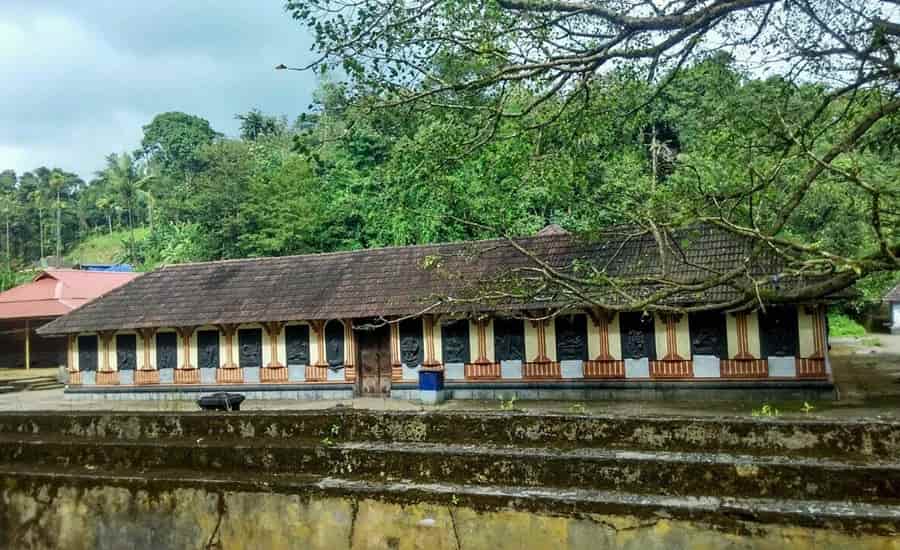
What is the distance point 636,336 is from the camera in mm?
16297

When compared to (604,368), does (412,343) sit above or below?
above

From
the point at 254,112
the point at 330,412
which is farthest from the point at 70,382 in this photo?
the point at 254,112

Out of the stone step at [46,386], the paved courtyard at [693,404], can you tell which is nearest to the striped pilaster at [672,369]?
the paved courtyard at [693,404]

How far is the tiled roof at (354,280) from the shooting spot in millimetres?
16516

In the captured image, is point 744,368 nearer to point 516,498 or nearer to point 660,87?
point 660,87

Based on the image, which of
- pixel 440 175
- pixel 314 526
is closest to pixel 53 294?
pixel 440 175

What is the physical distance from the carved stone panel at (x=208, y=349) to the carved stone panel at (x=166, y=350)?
33.0 inches

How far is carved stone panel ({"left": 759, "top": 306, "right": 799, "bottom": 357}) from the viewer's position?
49.6ft

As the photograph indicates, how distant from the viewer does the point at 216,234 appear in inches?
1345

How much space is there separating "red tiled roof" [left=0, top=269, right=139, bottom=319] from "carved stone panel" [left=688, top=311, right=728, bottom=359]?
24127mm

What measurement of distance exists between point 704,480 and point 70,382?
903 inches

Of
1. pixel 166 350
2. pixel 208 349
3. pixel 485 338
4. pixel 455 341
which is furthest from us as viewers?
pixel 166 350

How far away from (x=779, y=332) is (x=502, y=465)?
45.2 ft

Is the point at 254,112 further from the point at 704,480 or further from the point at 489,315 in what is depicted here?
the point at 704,480
